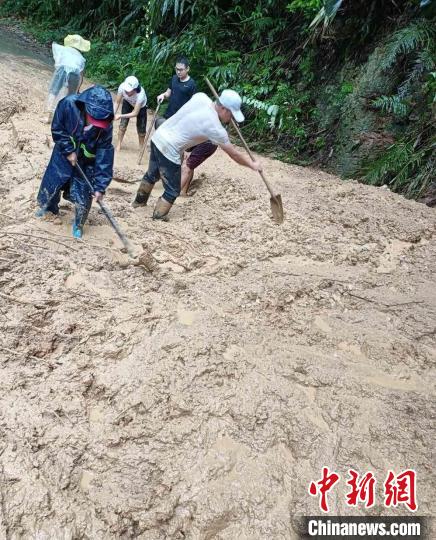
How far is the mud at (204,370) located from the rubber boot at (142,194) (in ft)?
0.75

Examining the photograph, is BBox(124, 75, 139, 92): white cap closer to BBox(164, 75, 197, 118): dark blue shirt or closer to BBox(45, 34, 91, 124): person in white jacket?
BBox(164, 75, 197, 118): dark blue shirt

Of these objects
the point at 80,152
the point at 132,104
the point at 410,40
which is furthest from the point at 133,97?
the point at 410,40

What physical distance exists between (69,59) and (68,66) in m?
0.10

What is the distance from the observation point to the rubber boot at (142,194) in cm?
477

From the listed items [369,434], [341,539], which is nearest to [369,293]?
[369,434]

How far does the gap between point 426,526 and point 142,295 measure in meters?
2.16

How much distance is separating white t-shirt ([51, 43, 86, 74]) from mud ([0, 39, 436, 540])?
2287mm

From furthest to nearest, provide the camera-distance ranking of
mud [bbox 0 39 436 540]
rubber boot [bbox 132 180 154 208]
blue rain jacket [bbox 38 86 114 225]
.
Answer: rubber boot [bbox 132 180 154 208], blue rain jacket [bbox 38 86 114 225], mud [bbox 0 39 436 540]

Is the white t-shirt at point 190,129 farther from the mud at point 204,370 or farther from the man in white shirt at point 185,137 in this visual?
the mud at point 204,370

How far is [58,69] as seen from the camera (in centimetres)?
638

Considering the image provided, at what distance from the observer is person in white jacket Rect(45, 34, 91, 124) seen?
249 inches

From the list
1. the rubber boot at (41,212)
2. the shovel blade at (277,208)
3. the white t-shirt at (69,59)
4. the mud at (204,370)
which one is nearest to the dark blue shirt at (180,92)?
the white t-shirt at (69,59)

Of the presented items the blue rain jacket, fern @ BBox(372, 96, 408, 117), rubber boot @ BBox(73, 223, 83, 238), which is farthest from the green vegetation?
rubber boot @ BBox(73, 223, 83, 238)

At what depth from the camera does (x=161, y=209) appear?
4.61 m
